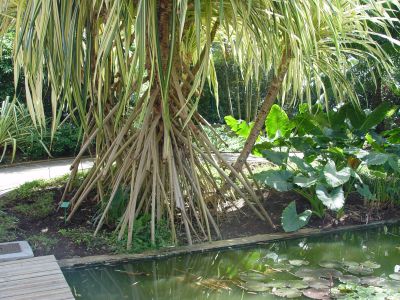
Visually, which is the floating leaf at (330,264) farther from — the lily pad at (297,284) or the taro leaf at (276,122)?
the taro leaf at (276,122)

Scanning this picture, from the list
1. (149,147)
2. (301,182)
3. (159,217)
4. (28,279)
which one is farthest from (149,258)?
(301,182)

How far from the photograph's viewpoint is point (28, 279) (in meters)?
3.51

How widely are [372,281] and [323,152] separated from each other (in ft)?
6.54

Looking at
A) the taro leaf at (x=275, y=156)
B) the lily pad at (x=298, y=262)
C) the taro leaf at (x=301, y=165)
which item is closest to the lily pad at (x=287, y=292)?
the lily pad at (x=298, y=262)

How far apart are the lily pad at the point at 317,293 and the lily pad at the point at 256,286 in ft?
0.94

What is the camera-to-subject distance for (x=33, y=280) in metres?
3.49

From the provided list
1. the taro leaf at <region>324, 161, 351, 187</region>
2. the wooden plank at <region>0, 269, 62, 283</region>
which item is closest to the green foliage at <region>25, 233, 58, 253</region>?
the wooden plank at <region>0, 269, 62, 283</region>

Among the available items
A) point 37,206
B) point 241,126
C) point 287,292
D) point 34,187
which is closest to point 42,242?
point 37,206

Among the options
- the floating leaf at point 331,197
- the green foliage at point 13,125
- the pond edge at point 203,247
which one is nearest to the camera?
the pond edge at point 203,247

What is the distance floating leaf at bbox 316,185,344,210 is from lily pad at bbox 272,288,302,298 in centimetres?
127

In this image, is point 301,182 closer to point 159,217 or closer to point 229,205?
point 229,205

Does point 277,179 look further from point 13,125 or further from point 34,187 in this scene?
point 13,125

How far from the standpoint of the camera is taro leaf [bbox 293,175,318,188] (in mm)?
5113

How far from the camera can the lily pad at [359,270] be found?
4.20m
